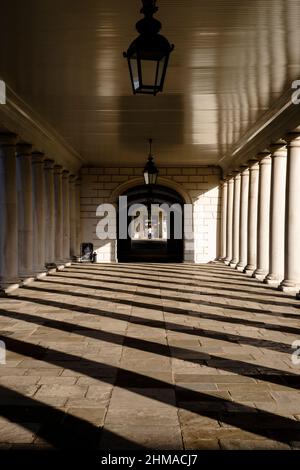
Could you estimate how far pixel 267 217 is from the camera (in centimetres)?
1588

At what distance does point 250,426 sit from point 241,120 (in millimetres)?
10790

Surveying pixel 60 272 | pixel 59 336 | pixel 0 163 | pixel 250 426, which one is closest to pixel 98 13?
pixel 59 336

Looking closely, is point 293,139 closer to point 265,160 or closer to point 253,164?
point 265,160

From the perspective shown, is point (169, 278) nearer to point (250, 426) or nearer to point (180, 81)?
point (180, 81)

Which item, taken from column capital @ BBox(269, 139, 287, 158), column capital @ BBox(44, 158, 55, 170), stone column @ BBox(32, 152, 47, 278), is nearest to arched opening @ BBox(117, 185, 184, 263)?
column capital @ BBox(44, 158, 55, 170)

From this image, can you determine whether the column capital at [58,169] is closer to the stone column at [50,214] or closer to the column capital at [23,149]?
the stone column at [50,214]

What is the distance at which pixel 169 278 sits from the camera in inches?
625

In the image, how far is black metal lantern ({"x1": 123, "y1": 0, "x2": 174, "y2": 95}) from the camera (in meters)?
4.47

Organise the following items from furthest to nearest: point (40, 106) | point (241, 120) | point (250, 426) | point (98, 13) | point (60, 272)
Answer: point (60, 272)
point (241, 120)
point (40, 106)
point (98, 13)
point (250, 426)

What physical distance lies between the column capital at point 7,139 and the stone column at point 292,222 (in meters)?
7.13

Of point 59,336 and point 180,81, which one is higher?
point 180,81

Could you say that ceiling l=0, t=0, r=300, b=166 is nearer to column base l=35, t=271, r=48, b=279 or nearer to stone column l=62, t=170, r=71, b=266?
column base l=35, t=271, r=48, b=279

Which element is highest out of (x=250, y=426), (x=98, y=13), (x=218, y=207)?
(x=98, y=13)
